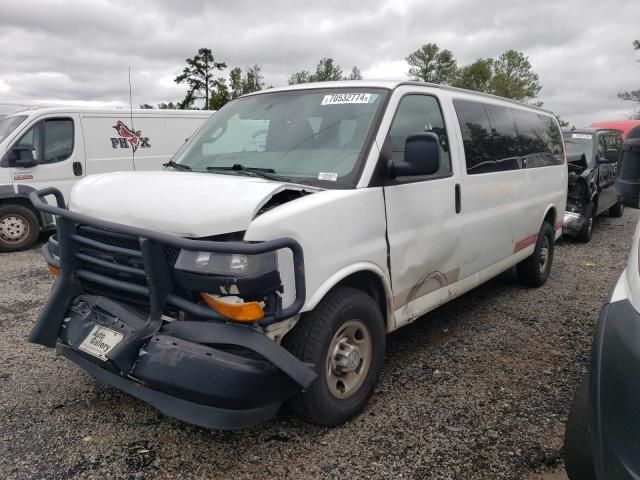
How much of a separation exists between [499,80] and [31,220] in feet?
168

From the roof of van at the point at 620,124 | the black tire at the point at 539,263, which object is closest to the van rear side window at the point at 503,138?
the black tire at the point at 539,263

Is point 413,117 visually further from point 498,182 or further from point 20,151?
point 20,151

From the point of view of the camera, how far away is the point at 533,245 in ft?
18.1

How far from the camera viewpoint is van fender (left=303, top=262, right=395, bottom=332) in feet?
8.51

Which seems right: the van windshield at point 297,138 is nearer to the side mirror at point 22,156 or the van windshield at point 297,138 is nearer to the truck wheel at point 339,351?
the truck wheel at point 339,351

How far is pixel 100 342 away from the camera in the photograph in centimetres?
262

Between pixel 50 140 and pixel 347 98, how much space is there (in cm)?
657

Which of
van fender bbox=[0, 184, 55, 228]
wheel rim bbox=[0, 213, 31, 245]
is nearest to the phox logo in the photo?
van fender bbox=[0, 184, 55, 228]

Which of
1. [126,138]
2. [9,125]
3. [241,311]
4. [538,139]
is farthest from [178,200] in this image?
[126,138]

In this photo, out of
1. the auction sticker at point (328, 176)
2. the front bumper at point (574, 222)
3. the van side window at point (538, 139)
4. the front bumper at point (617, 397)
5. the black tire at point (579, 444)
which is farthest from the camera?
the front bumper at point (574, 222)

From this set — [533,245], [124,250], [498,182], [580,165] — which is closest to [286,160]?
[124,250]

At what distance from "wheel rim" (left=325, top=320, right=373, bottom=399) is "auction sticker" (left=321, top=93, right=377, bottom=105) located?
4.73 feet

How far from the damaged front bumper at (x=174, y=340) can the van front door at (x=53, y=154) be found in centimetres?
603

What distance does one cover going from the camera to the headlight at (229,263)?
2264 millimetres
